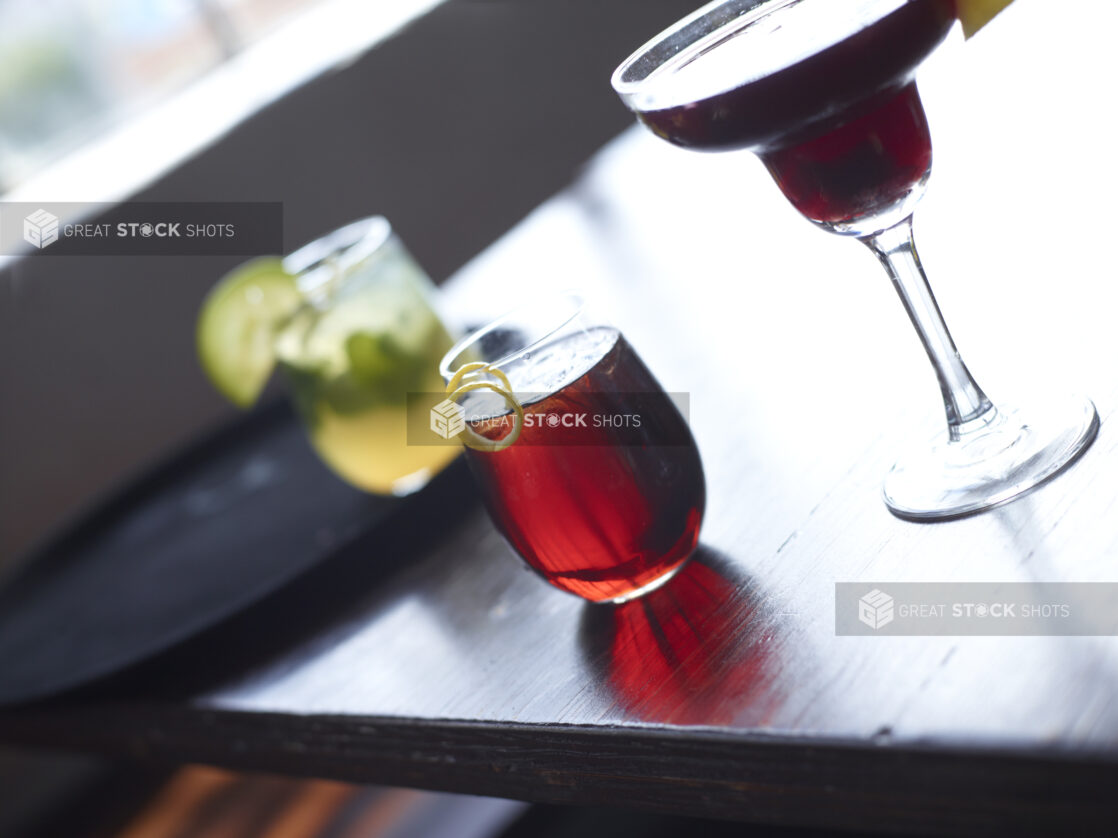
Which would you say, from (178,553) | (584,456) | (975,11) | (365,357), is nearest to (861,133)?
(975,11)

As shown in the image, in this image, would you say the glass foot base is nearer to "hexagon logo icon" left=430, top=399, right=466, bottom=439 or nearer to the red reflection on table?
the red reflection on table

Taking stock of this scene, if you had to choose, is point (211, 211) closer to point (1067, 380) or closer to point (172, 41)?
point (172, 41)

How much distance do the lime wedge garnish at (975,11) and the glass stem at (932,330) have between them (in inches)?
3.7

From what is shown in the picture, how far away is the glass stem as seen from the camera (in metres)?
A: 0.54

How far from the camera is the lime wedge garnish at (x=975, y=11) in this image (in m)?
0.53

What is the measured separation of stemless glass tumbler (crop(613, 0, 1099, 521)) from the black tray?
39cm

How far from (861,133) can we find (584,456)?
7.8 inches

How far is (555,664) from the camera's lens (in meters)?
0.58

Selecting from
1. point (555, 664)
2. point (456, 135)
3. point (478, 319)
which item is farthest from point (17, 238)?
point (555, 664)

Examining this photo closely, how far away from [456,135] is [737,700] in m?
2.79

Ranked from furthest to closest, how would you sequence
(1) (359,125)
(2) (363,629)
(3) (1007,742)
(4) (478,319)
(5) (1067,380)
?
1. (1) (359,125)
2. (4) (478,319)
3. (2) (363,629)
4. (5) (1067,380)
5. (3) (1007,742)

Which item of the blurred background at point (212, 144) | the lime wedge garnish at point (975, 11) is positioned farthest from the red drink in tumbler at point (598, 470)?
the blurred background at point (212, 144)

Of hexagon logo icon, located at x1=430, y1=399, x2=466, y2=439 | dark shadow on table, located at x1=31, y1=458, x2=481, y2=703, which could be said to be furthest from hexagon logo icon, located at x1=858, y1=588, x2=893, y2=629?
dark shadow on table, located at x1=31, y1=458, x2=481, y2=703

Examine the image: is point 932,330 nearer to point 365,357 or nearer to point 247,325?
point 365,357
